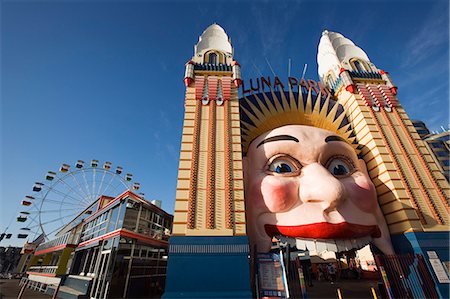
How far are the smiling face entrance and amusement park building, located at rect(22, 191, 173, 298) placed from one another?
514cm

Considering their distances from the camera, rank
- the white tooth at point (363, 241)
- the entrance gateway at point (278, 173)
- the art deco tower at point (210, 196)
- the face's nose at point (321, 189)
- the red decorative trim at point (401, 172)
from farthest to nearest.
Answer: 1. the red decorative trim at point (401, 172)
2. the white tooth at point (363, 241)
3. the face's nose at point (321, 189)
4. the entrance gateway at point (278, 173)
5. the art deco tower at point (210, 196)

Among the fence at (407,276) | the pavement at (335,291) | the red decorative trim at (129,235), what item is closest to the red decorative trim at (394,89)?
the fence at (407,276)

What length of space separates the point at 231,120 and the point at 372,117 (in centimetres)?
752

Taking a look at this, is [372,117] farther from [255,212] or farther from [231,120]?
[255,212]

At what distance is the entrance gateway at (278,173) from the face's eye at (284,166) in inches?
1.8

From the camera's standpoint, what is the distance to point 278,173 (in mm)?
8156

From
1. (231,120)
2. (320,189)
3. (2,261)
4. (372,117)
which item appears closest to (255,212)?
(320,189)

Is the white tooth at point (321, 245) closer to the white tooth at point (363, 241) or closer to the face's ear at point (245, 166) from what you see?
the white tooth at point (363, 241)

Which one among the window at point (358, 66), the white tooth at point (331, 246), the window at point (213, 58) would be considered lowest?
the white tooth at point (331, 246)

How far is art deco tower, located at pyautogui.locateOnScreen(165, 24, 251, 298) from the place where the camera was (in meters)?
6.42

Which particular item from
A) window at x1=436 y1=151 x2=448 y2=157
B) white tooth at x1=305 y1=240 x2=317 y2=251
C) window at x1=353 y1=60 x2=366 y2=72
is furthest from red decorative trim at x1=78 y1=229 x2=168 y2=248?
window at x1=436 y1=151 x2=448 y2=157

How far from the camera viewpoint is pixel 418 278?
23.6 feet

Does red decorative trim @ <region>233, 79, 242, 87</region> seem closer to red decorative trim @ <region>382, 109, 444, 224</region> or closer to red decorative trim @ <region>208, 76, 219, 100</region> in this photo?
red decorative trim @ <region>208, 76, 219, 100</region>

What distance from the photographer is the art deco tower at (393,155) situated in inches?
319
